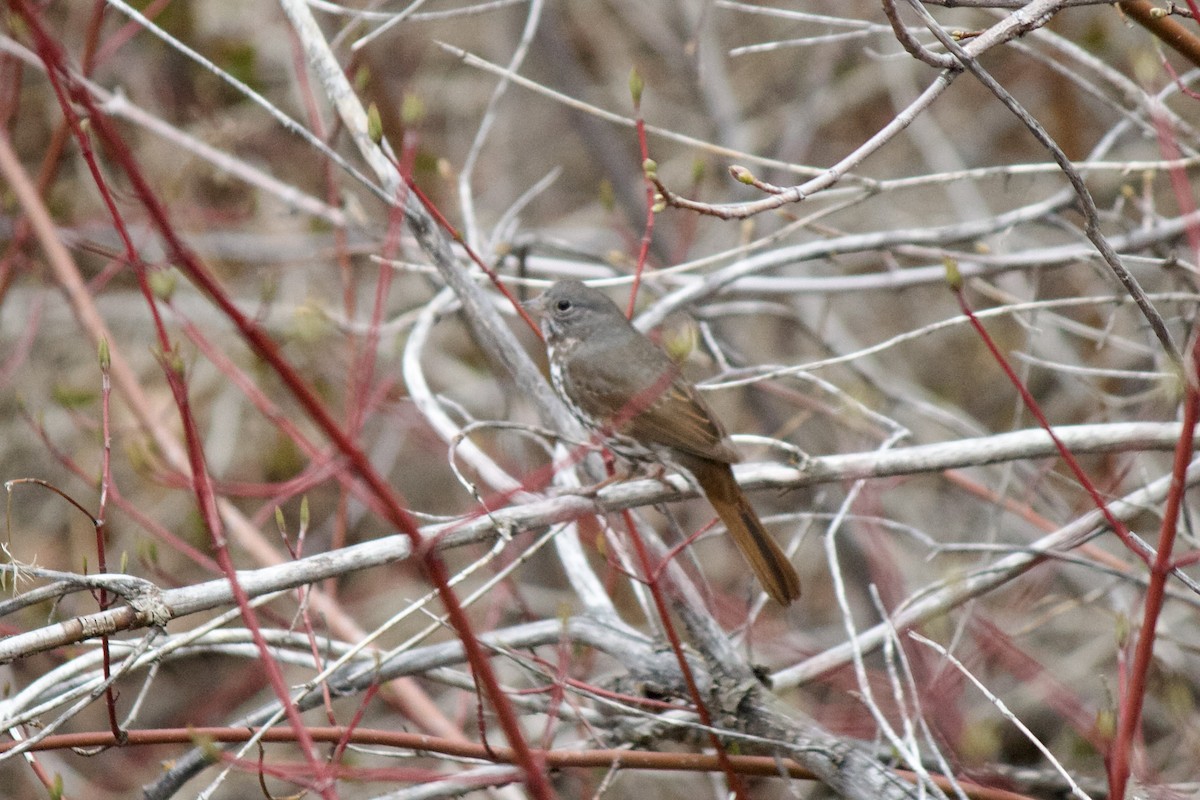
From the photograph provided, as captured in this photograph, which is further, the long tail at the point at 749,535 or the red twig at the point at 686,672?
the long tail at the point at 749,535

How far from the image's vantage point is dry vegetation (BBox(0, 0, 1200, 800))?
2.63 m

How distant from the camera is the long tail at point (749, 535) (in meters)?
3.70

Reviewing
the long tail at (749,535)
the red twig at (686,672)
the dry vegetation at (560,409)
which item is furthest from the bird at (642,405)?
the red twig at (686,672)

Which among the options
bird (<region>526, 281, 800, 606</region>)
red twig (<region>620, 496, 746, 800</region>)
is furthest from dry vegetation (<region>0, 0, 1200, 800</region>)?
bird (<region>526, 281, 800, 606</region>)

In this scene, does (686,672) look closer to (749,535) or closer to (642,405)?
(749,535)

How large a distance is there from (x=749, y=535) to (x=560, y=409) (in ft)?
2.42

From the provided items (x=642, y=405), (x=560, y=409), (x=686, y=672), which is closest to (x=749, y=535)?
(x=642, y=405)

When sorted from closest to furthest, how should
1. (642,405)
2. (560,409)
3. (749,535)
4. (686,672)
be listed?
(686,672) < (560,409) < (749,535) < (642,405)

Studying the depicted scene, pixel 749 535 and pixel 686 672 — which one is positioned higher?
pixel 749 535

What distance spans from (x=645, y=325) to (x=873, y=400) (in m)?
1.10

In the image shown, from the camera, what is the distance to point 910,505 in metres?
6.46

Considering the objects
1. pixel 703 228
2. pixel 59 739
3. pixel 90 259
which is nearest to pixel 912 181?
pixel 59 739

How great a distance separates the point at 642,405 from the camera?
401 centimetres

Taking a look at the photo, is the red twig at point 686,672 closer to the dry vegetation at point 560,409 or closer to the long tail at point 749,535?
the dry vegetation at point 560,409
